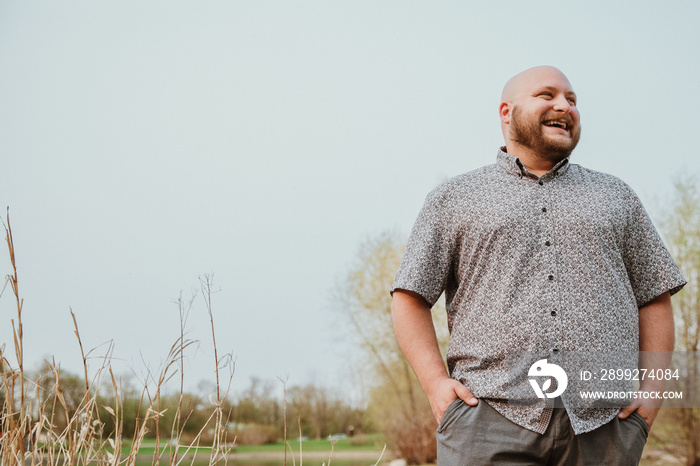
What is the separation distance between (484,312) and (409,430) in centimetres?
1160

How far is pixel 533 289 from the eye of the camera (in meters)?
1.42

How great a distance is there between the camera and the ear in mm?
1685

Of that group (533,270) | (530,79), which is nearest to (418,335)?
(533,270)

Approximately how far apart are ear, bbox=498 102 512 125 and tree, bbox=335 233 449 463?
11.1 m

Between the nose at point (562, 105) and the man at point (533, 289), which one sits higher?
the nose at point (562, 105)

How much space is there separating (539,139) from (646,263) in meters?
0.40

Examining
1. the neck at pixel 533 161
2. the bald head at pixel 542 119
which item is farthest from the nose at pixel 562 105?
the neck at pixel 533 161

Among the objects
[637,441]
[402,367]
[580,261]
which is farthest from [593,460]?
[402,367]

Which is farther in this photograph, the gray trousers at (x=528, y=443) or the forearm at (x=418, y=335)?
the forearm at (x=418, y=335)

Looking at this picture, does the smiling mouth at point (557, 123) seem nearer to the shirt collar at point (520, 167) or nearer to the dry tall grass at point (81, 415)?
the shirt collar at point (520, 167)

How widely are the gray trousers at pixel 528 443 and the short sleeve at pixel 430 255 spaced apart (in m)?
0.30

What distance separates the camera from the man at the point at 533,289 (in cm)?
132

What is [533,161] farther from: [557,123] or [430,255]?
[430,255]

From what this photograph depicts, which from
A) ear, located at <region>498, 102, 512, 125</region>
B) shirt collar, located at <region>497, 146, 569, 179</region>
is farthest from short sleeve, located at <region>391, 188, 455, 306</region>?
ear, located at <region>498, 102, 512, 125</region>
